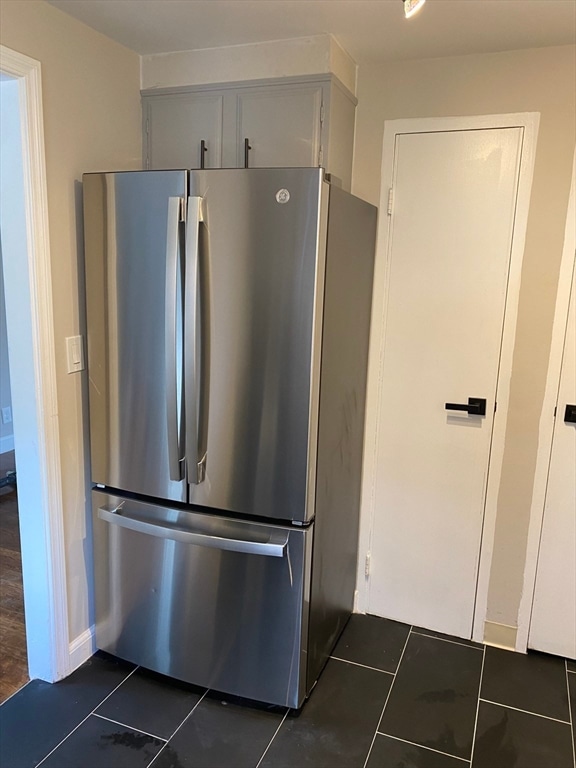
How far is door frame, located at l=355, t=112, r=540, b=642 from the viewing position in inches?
84.0

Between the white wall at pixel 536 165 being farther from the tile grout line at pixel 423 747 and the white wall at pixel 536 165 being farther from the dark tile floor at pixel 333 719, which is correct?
the tile grout line at pixel 423 747

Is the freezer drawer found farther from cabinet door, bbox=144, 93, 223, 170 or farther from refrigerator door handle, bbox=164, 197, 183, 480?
cabinet door, bbox=144, 93, 223, 170

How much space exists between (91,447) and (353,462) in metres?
1.03

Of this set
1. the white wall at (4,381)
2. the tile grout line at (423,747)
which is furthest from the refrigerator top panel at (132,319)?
the white wall at (4,381)

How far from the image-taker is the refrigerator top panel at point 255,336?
5.75ft

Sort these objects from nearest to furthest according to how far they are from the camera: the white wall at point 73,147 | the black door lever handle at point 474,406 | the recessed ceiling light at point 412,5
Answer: the recessed ceiling light at point 412,5, the white wall at point 73,147, the black door lever handle at point 474,406

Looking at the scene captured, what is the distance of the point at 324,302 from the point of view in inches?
71.9

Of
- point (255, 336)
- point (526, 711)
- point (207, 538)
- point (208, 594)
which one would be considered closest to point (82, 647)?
point (208, 594)

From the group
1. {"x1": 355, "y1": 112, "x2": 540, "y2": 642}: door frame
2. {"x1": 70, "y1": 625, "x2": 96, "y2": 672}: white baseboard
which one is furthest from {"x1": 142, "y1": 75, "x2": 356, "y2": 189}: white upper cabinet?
{"x1": 70, "y1": 625, "x2": 96, "y2": 672}: white baseboard

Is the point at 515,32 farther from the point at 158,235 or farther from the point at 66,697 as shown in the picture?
the point at 66,697

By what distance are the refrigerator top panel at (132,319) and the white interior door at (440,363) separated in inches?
37.2

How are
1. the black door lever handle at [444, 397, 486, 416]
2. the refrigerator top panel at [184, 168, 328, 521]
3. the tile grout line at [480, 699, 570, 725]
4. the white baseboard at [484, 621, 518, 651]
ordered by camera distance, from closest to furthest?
1. the refrigerator top panel at [184, 168, 328, 521]
2. the tile grout line at [480, 699, 570, 725]
3. the black door lever handle at [444, 397, 486, 416]
4. the white baseboard at [484, 621, 518, 651]

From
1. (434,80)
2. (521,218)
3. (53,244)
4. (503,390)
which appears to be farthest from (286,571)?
(434,80)

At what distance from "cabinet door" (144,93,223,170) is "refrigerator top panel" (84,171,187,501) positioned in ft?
1.47
